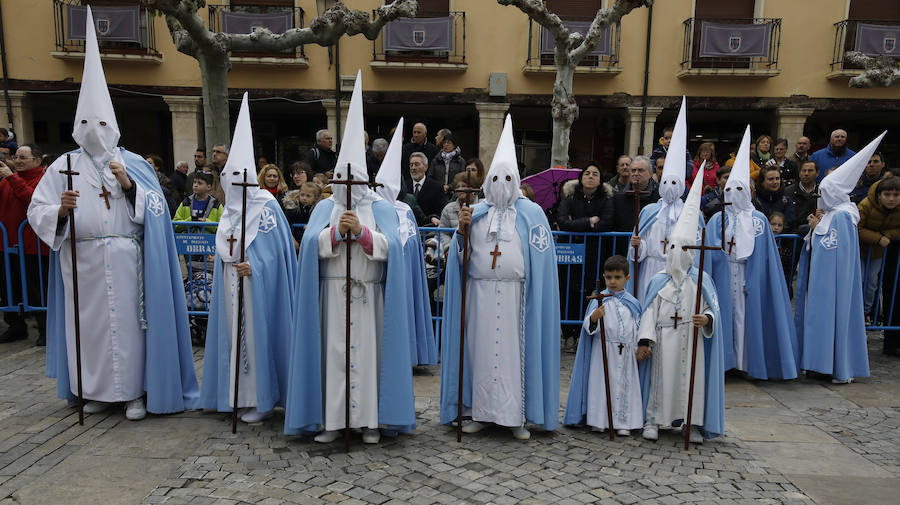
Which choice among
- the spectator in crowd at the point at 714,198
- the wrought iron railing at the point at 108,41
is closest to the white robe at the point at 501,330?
the spectator in crowd at the point at 714,198

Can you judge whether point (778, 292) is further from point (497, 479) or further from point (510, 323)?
point (497, 479)

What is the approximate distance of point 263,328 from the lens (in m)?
4.65

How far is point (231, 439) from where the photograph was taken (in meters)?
4.39

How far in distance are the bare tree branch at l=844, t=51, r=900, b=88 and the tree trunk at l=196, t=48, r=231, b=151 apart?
40.3ft

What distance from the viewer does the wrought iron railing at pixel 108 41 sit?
1509 cm

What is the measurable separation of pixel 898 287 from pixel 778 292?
6.33ft

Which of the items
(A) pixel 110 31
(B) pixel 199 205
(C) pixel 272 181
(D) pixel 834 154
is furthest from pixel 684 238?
(A) pixel 110 31

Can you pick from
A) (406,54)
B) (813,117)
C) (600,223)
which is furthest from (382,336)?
(813,117)

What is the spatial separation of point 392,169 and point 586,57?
11.6 m

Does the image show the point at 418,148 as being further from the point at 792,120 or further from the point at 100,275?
the point at 792,120

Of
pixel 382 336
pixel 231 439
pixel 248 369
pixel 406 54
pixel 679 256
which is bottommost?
pixel 231 439

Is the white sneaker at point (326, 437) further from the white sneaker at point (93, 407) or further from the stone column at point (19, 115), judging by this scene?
the stone column at point (19, 115)

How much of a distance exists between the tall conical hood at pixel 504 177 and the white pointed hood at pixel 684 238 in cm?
112

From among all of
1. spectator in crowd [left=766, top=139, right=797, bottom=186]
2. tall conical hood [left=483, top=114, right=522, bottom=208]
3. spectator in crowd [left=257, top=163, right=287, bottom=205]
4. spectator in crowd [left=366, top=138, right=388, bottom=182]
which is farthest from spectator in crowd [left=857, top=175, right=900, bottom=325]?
spectator in crowd [left=257, top=163, right=287, bottom=205]
